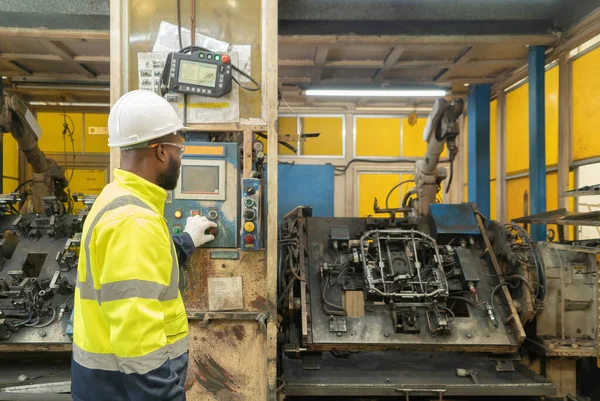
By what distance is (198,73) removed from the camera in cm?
241

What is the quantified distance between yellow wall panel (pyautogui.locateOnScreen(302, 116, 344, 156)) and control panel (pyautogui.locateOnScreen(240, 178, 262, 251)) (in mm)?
3636

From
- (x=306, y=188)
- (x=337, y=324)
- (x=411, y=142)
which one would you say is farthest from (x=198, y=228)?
(x=411, y=142)

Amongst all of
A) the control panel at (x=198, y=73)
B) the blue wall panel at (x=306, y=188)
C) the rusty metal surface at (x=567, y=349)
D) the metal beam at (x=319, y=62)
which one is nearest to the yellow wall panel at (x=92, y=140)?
the blue wall panel at (x=306, y=188)

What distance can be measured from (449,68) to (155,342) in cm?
421

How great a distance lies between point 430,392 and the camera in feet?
8.34

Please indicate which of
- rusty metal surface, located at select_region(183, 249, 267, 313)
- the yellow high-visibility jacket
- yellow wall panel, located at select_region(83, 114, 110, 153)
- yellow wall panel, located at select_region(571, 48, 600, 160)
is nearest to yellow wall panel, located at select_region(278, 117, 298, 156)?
yellow wall panel, located at select_region(83, 114, 110, 153)

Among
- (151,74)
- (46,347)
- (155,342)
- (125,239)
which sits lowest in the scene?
(46,347)

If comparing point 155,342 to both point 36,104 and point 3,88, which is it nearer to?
point 3,88

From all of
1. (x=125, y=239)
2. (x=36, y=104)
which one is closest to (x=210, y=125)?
(x=125, y=239)

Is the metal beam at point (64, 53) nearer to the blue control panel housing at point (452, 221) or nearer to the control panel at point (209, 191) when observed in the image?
the control panel at point (209, 191)

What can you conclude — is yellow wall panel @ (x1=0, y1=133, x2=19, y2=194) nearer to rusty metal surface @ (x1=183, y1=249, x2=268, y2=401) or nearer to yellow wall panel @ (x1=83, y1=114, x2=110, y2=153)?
yellow wall panel @ (x1=83, y1=114, x2=110, y2=153)

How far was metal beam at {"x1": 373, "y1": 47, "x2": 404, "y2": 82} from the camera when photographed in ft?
13.3

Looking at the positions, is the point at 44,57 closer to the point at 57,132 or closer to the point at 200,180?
the point at 57,132

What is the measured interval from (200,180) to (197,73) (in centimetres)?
60
